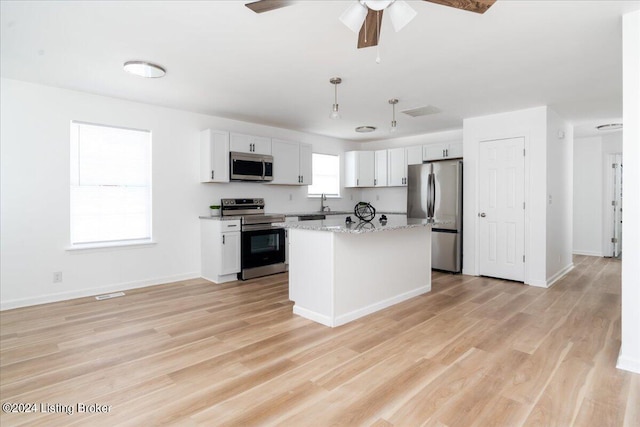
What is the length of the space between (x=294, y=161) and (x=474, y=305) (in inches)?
142

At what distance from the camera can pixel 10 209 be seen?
12.1 ft

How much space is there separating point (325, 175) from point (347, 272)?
4.00m

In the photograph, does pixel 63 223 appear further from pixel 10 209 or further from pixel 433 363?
pixel 433 363

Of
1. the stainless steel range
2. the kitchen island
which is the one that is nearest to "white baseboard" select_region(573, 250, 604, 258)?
the kitchen island

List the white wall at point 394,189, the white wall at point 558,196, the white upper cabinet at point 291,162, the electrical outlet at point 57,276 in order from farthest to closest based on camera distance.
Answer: the white wall at point 394,189
the white upper cabinet at point 291,162
the white wall at point 558,196
the electrical outlet at point 57,276

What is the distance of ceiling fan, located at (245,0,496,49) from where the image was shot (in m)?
1.83

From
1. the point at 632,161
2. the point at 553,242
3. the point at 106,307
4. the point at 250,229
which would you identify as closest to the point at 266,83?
the point at 250,229

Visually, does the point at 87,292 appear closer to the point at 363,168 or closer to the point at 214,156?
the point at 214,156

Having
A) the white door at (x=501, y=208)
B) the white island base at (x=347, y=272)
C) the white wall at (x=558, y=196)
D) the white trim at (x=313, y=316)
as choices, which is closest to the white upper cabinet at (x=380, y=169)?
the white door at (x=501, y=208)

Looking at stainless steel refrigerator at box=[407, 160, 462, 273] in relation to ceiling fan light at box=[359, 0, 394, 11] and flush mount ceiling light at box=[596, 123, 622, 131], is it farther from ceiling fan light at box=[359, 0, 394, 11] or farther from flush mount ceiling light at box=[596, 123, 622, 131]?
ceiling fan light at box=[359, 0, 394, 11]

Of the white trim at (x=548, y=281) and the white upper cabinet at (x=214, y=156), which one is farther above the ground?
the white upper cabinet at (x=214, y=156)

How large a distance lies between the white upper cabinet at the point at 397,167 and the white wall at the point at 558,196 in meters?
2.38

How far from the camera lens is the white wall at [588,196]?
6.97m

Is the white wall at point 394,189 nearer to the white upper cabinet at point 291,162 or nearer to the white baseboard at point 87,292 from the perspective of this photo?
the white upper cabinet at point 291,162
